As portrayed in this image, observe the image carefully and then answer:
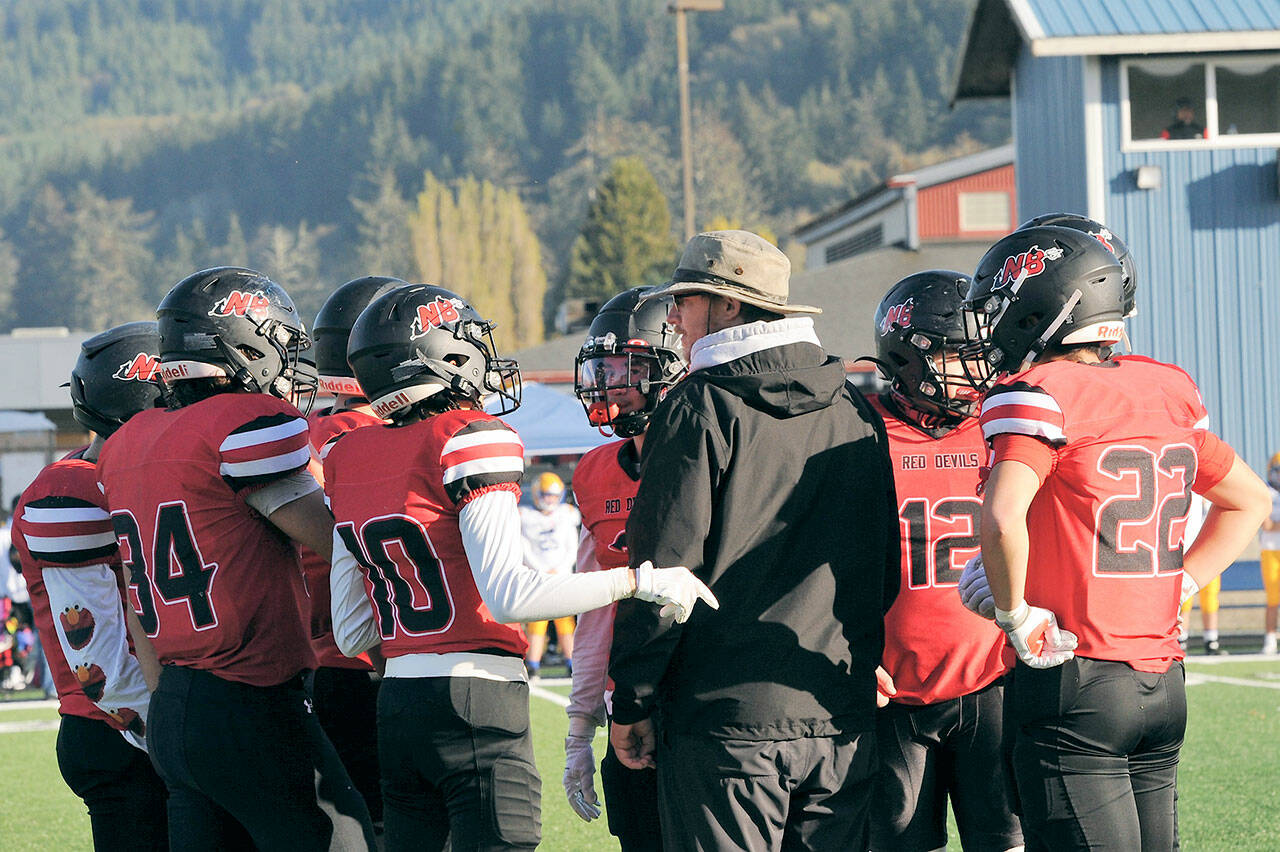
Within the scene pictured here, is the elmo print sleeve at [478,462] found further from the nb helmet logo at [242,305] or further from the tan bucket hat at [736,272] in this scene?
the nb helmet logo at [242,305]

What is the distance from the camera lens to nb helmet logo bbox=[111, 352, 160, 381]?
15.3 ft

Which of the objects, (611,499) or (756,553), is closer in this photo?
(756,553)

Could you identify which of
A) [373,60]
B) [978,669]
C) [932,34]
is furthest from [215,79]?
[978,669]

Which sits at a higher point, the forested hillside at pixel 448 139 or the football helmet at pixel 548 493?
the forested hillside at pixel 448 139

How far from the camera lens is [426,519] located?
354 cm

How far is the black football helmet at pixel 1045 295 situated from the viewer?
11.8 ft

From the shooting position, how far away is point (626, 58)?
141m

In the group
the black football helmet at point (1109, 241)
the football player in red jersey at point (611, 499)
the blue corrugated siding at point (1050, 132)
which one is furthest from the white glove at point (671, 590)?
the blue corrugated siding at point (1050, 132)

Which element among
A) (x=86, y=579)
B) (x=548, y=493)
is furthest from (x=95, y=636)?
(x=548, y=493)

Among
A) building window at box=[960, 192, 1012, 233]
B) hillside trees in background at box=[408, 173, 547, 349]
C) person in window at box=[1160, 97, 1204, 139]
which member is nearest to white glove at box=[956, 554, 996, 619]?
person in window at box=[1160, 97, 1204, 139]

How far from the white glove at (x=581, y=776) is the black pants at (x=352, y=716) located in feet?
2.84

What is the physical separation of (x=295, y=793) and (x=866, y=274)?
2736cm

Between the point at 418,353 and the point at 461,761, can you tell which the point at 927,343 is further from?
the point at 461,761

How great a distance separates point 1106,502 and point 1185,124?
49.6 ft
